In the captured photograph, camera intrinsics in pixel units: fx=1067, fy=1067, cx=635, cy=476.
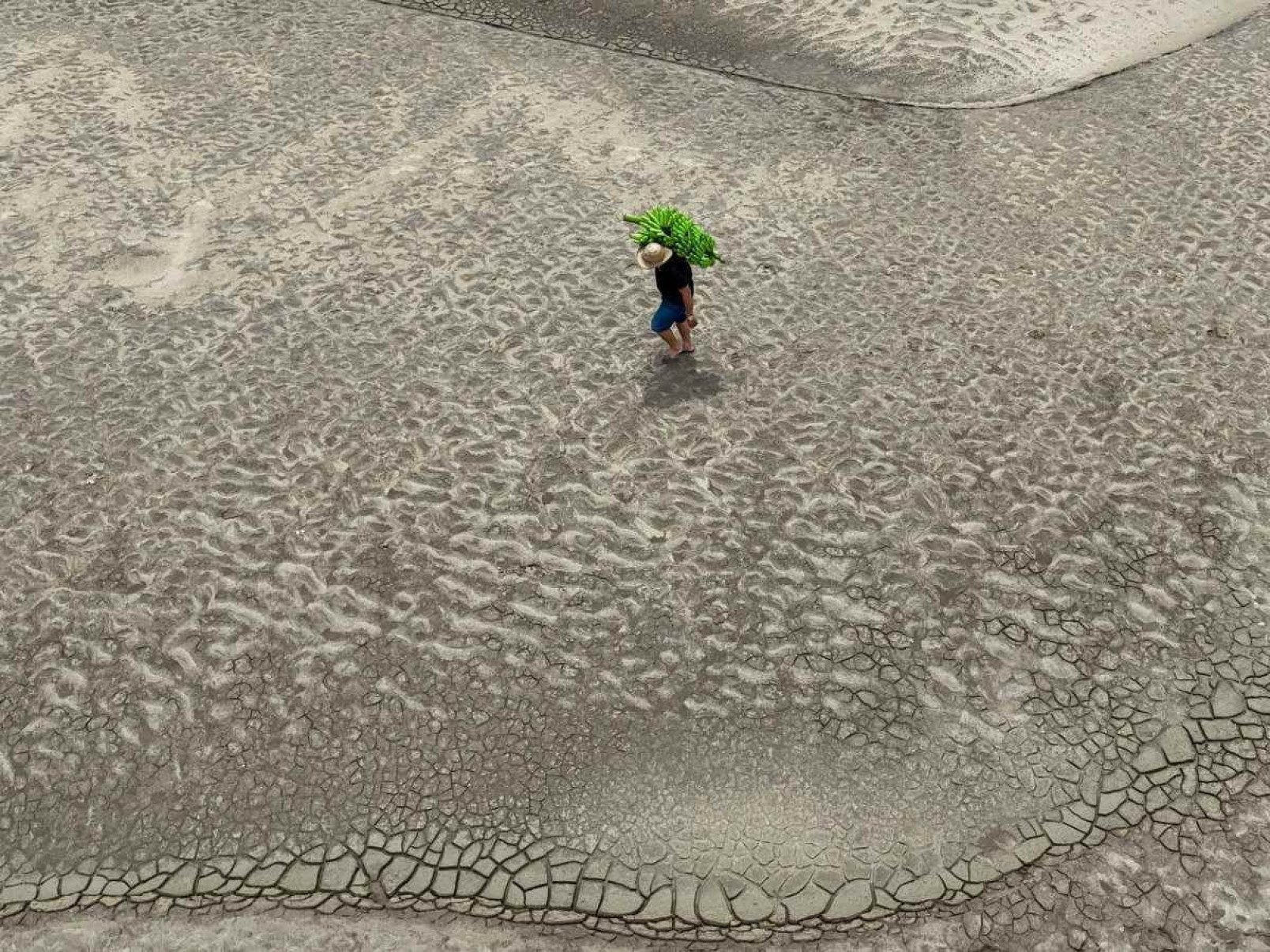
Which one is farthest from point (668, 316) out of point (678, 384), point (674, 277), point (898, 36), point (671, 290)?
point (898, 36)

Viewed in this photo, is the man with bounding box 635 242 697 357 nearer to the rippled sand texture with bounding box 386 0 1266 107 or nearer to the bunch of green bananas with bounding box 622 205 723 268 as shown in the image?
the bunch of green bananas with bounding box 622 205 723 268

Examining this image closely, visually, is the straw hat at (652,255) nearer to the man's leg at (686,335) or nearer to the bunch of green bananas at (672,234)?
the bunch of green bananas at (672,234)

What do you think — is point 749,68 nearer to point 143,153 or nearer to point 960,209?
point 960,209

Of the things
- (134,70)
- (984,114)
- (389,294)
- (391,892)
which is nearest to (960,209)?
(984,114)

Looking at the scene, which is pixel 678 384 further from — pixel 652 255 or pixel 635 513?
pixel 635 513

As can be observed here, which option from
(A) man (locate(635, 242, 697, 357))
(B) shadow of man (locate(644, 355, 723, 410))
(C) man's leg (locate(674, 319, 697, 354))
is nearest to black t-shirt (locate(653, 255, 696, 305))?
(A) man (locate(635, 242, 697, 357))

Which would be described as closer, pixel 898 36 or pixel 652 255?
pixel 652 255
